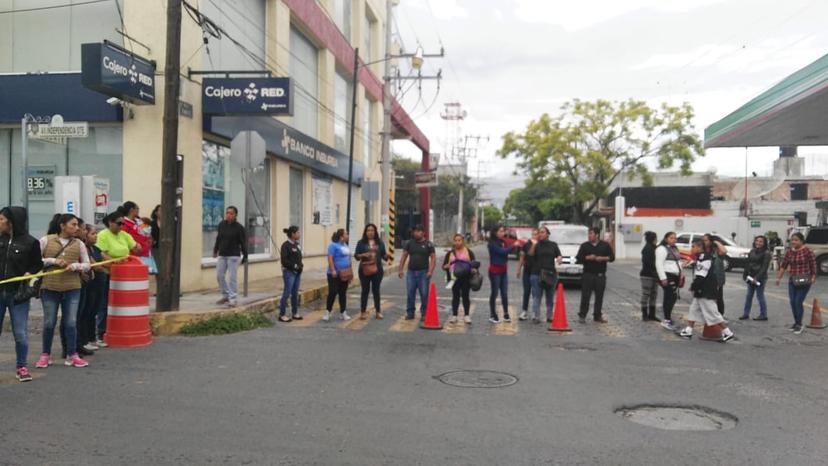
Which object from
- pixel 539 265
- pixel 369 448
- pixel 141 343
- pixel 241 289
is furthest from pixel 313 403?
pixel 241 289

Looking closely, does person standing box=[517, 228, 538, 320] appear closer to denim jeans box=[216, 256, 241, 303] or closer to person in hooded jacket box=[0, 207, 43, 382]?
denim jeans box=[216, 256, 241, 303]

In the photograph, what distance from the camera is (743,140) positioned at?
2230 centimetres

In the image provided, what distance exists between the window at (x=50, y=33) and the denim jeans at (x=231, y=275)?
502cm

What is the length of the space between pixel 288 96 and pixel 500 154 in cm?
3305

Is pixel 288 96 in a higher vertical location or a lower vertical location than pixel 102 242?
higher

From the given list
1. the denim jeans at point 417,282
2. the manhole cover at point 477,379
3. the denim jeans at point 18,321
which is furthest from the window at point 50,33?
the manhole cover at point 477,379

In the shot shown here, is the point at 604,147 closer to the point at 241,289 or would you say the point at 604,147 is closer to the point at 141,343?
the point at 241,289

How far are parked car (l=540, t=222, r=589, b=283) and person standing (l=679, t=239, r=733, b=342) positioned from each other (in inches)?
237

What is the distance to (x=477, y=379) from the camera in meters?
7.16

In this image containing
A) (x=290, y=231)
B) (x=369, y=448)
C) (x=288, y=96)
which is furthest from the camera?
(x=288, y=96)

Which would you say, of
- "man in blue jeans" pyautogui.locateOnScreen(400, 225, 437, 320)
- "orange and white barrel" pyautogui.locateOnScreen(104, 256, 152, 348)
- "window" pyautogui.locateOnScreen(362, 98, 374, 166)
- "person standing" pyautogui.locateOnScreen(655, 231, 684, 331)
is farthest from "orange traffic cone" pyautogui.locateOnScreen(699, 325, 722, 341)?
"window" pyautogui.locateOnScreen(362, 98, 374, 166)

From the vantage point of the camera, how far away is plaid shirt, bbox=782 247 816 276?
36.7 feet

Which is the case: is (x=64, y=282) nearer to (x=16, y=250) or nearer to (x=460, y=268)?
(x=16, y=250)

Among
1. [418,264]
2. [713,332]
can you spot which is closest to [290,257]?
[418,264]
